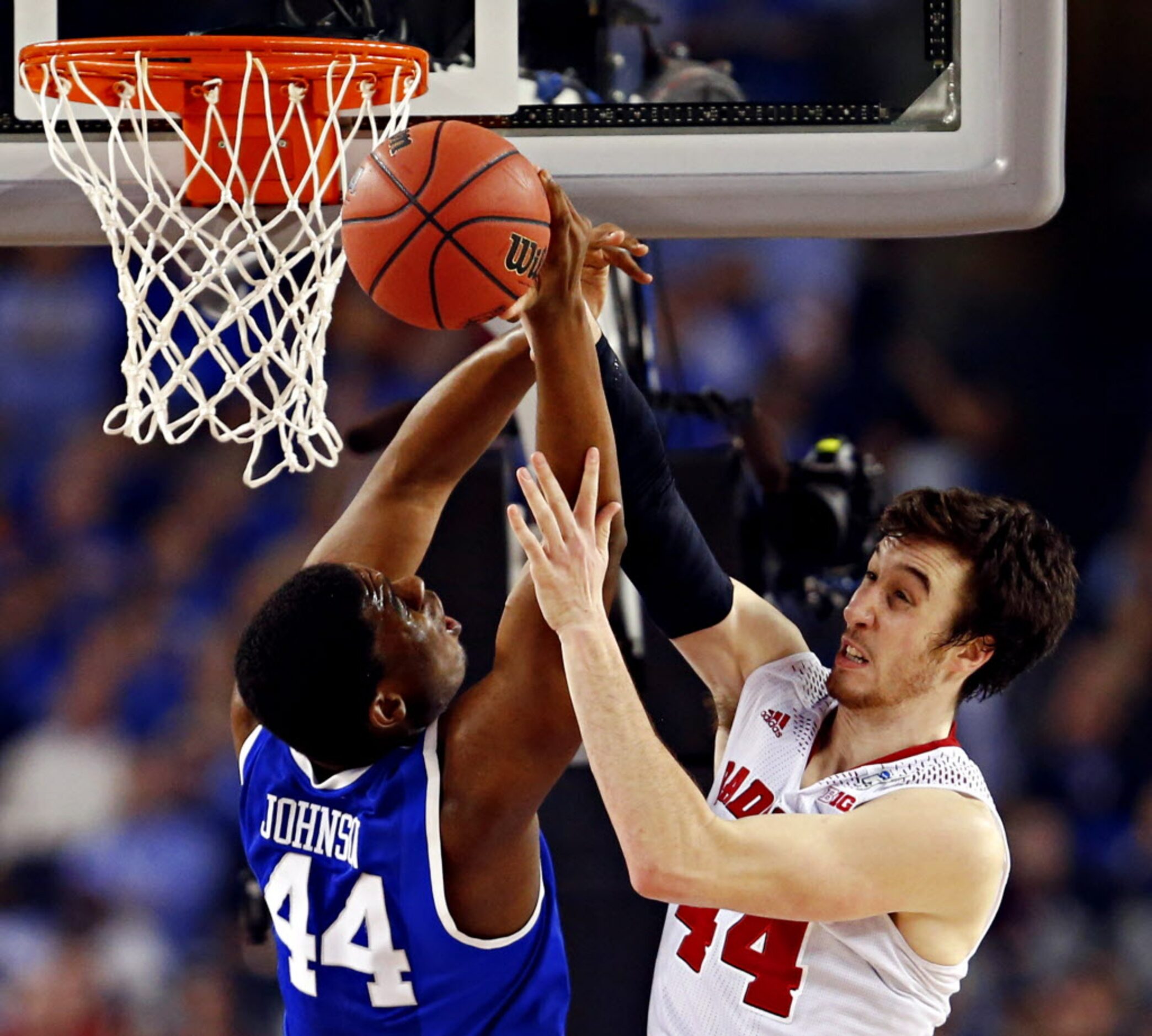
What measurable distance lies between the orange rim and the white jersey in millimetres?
1224

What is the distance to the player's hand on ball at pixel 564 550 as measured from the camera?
1.56 m

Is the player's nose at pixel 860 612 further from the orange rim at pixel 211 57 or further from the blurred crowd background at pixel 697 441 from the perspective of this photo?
the blurred crowd background at pixel 697 441

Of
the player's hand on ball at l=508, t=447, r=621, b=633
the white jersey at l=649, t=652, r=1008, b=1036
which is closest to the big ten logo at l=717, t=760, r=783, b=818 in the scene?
the white jersey at l=649, t=652, r=1008, b=1036

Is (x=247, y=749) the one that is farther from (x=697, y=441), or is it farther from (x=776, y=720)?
(x=697, y=441)

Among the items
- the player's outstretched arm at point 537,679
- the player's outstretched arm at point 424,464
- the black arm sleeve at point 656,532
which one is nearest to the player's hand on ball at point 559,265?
the player's outstretched arm at point 537,679

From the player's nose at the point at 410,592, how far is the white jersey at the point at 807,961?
555mm

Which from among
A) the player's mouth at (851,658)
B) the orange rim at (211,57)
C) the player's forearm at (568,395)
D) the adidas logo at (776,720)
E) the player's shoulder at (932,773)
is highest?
the orange rim at (211,57)

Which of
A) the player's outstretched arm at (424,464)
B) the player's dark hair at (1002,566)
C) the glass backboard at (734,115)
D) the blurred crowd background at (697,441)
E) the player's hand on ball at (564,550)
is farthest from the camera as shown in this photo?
the blurred crowd background at (697,441)

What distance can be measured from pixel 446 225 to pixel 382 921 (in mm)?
872

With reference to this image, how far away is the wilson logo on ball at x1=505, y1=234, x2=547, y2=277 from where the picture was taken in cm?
161

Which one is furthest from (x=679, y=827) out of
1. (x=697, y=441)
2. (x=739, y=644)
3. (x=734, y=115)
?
(x=697, y=441)

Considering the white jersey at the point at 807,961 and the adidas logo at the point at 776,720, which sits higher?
the adidas logo at the point at 776,720

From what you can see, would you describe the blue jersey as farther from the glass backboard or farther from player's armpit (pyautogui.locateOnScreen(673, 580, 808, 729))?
the glass backboard

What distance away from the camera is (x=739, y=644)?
211cm
